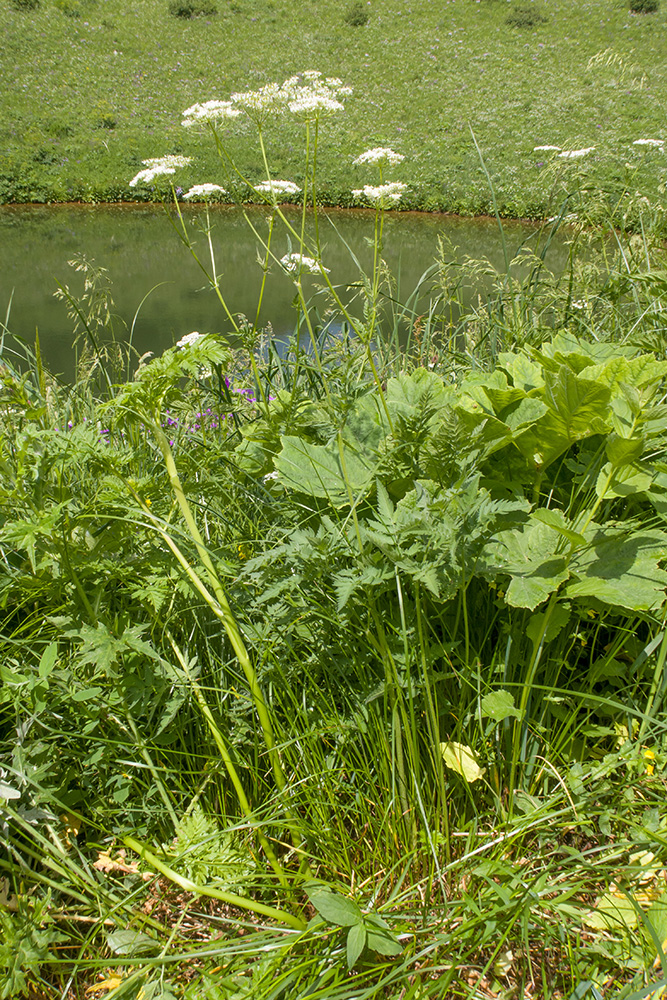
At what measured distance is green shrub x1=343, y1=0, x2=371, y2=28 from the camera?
28586 mm

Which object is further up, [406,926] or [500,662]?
[500,662]

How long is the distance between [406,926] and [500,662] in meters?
0.42

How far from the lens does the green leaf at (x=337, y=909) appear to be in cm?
73

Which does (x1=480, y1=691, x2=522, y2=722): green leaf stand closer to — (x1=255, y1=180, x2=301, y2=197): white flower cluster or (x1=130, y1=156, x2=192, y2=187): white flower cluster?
(x1=255, y1=180, x2=301, y2=197): white flower cluster

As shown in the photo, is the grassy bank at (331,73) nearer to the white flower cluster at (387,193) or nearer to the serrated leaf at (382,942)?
the white flower cluster at (387,193)

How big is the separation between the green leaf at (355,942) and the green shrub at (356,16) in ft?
118

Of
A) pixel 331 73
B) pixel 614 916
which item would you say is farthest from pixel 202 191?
pixel 331 73

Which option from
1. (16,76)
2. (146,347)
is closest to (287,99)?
(146,347)

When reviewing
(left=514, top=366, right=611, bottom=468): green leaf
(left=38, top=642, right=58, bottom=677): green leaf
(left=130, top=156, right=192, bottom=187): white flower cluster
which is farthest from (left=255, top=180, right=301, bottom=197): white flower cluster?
(left=38, top=642, right=58, bottom=677): green leaf

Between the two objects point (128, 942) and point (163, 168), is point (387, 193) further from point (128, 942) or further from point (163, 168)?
point (128, 942)

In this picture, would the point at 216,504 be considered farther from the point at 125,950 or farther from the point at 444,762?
the point at 125,950

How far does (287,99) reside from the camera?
1.43 m

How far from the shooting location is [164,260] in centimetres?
1052

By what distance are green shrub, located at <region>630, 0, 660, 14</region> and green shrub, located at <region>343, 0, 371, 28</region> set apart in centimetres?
1200
